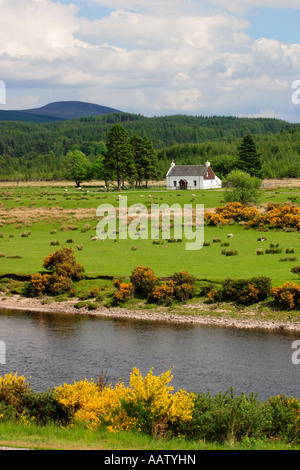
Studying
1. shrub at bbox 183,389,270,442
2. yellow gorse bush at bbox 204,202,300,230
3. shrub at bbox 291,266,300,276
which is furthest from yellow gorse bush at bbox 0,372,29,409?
yellow gorse bush at bbox 204,202,300,230

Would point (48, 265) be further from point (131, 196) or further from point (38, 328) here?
point (131, 196)

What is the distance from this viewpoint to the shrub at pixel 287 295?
38.1 meters

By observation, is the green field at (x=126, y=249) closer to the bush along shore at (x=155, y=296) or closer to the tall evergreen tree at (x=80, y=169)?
the bush along shore at (x=155, y=296)

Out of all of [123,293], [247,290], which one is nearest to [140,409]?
[247,290]

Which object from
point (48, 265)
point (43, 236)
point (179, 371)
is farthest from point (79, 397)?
point (43, 236)

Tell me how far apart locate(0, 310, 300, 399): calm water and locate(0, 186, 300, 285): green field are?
31.3ft

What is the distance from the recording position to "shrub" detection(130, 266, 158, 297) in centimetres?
4294

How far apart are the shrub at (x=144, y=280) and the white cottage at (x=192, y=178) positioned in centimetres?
9389

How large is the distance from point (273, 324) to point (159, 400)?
2116 cm

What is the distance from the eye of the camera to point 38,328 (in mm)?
36594

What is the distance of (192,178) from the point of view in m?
136

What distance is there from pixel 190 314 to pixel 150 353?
9.48 m
